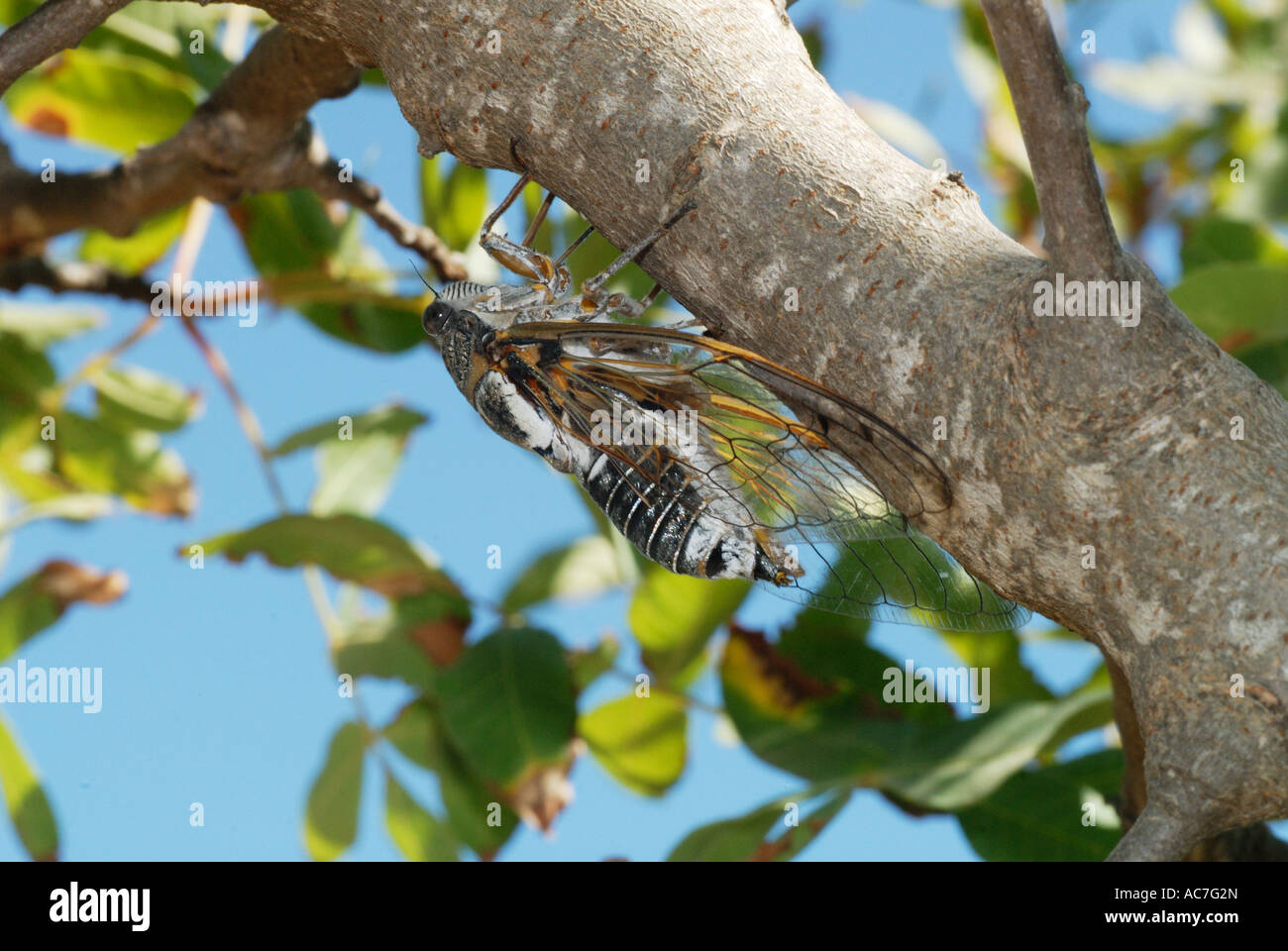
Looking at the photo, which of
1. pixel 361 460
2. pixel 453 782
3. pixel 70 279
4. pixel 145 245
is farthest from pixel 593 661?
pixel 145 245

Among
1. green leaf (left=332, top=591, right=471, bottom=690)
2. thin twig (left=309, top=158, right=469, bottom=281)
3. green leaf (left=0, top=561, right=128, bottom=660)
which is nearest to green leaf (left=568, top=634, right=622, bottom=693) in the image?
green leaf (left=332, top=591, right=471, bottom=690)

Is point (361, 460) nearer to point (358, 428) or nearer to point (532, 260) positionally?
point (358, 428)

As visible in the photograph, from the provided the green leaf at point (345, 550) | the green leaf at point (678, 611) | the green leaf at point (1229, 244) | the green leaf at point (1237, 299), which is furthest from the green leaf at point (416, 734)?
the green leaf at point (1229, 244)

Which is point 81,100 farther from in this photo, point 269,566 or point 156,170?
point 269,566

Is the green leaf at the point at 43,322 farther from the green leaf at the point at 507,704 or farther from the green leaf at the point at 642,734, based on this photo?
the green leaf at the point at 642,734

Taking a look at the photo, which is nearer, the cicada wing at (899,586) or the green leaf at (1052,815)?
the cicada wing at (899,586)

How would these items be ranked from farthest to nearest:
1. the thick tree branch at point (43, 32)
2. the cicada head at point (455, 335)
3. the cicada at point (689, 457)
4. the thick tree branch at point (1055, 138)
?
the cicada head at point (455, 335), the cicada at point (689, 457), the thick tree branch at point (43, 32), the thick tree branch at point (1055, 138)
